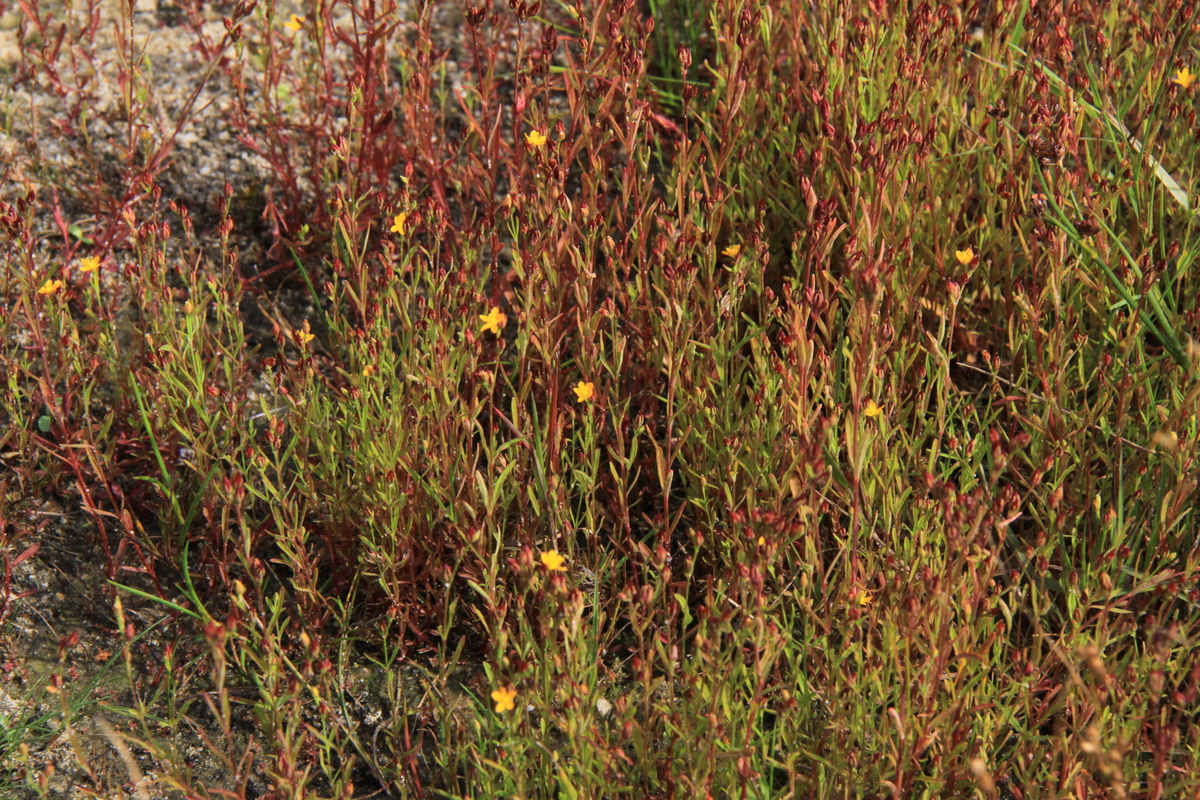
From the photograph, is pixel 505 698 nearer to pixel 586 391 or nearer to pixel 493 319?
pixel 586 391

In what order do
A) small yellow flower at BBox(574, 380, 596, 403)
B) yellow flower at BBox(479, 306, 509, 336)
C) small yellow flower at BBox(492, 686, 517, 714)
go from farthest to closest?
yellow flower at BBox(479, 306, 509, 336) < small yellow flower at BBox(574, 380, 596, 403) < small yellow flower at BBox(492, 686, 517, 714)

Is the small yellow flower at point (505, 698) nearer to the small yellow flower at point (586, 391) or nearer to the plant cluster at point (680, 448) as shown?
the plant cluster at point (680, 448)

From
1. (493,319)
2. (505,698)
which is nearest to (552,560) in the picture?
(505,698)

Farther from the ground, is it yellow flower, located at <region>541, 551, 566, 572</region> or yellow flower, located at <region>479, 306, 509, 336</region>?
yellow flower, located at <region>479, 306, 509, 336</region>

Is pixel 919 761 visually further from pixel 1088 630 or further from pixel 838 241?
pixel 838 241

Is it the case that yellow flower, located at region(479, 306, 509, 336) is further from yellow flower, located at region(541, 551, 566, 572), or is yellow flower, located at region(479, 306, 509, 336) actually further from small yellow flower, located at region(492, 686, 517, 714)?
small yellow flower, located at region(492, 686, 517, 714)

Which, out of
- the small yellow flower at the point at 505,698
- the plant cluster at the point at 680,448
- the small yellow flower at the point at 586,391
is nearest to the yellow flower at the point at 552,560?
the plant cluster at the point at 680,448

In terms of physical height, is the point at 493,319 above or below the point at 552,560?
above

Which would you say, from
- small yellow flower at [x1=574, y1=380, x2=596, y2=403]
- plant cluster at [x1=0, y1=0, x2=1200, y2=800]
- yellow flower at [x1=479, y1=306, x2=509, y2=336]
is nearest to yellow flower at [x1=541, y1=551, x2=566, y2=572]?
plant cluster at [x1=0, y1=0, x2=1200, y2=800]

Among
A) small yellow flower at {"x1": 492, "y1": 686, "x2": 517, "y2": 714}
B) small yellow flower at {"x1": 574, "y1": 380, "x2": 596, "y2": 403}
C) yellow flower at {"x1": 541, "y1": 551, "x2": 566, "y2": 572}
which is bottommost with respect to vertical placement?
small yellow flower at {"x1": 492, "y1": 686, "x2": 517, "y2": 714}

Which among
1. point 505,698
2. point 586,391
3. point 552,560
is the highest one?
point 586,391

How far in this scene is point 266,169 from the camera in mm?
3066

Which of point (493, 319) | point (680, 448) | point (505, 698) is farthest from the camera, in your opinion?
point (493, 319)

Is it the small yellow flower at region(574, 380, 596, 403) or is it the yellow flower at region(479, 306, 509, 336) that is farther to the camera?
the yellow flower at region(479, 306, 509, 336)
